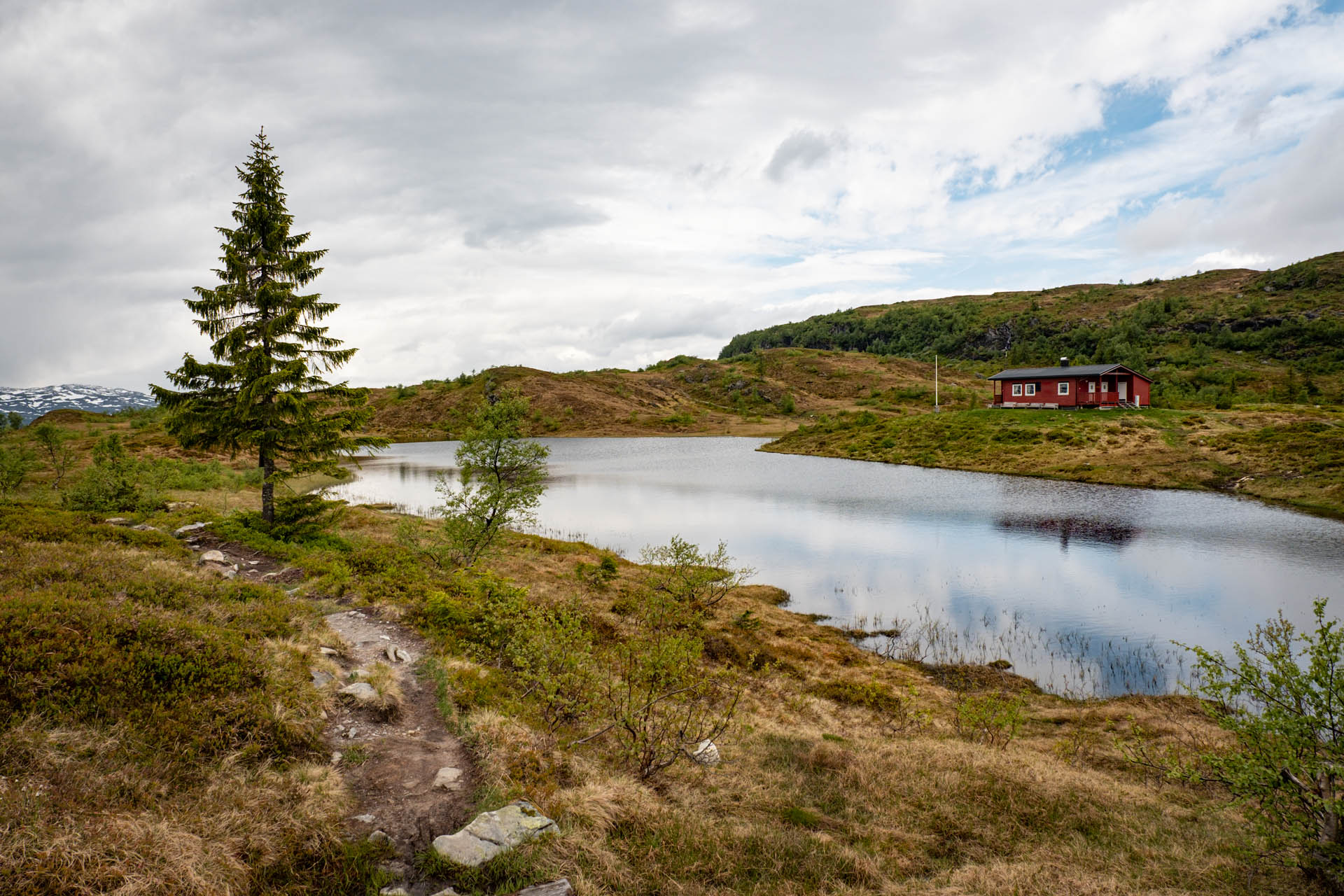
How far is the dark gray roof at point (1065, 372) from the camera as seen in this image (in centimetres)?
7788

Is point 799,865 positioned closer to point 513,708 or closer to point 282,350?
point 513,708

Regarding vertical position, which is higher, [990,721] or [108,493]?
[108,493]

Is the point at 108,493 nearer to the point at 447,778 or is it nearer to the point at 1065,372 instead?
the point at 447,778

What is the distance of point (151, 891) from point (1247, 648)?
28276 millimetres

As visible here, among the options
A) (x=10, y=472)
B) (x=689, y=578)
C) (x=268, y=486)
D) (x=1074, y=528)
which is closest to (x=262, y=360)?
(x=268, y=486)

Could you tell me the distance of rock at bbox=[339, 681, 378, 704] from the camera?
10.9 m

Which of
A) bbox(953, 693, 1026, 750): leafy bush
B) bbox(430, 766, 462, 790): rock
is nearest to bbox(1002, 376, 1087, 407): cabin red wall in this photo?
bbox(953, 693, 1026, 750): leafy bush

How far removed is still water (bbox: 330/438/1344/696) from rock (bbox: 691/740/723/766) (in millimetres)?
12531

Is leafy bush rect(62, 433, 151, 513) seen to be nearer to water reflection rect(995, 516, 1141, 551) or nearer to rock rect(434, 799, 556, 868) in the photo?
rock rect(434, 799, 556, 868)

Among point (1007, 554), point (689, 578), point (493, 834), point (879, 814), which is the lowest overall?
point (1007, 554)

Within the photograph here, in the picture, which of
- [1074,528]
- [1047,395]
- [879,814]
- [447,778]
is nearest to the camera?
[447,778]

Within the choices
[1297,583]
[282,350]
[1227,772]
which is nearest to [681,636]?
[1227,772]

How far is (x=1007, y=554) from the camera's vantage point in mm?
32531

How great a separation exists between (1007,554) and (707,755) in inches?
1054
